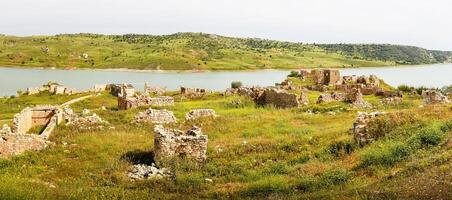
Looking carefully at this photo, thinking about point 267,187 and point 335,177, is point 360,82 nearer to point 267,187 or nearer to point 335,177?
point 335,177

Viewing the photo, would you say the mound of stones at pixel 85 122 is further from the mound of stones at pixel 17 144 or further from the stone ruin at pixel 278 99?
the stone ruin at pixel 278 99

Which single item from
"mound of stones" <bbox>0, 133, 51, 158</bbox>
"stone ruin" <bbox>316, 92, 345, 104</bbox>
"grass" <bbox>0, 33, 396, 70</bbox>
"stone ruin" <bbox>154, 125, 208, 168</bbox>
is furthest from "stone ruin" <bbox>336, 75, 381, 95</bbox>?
"grass" <bbox>0, 33, 396, 70</bbox>

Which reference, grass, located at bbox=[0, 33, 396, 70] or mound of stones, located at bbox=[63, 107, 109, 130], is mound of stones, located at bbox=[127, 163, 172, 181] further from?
grass, located at bbox=[0, 33, 396, 70]

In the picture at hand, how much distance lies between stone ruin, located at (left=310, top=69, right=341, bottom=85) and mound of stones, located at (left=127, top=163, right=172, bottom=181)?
45.9m

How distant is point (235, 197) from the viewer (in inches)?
512

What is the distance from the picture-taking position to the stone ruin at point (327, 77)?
60431 mm

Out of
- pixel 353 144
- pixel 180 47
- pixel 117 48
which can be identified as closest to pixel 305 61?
pixel 180 47

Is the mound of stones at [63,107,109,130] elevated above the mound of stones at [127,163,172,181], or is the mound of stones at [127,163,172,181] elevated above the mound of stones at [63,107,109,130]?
the mound of stones at [127,163,172,181]

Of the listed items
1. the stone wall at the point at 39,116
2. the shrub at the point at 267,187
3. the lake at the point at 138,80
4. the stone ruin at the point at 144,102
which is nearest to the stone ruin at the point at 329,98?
the stone ruin at the point at 144,102

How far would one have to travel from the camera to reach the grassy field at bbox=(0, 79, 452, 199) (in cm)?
1236

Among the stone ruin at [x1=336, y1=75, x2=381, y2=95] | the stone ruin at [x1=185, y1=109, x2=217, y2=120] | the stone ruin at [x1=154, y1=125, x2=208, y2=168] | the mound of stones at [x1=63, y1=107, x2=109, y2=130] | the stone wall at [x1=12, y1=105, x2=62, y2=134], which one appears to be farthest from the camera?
the stone ruin at [x1=336, y1=75, x2=381, y2=95]

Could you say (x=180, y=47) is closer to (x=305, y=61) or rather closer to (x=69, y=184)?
(x=305, y=61)

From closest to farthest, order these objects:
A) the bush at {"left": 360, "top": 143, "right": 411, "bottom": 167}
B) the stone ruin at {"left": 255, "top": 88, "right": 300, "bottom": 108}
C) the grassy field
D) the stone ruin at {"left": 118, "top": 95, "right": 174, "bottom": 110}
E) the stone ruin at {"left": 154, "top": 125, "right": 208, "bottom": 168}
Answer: the grassy field < the bush at {"left": 360, "top": 143, "right": 411, "bottom": 167} < the stone ruin at {"left": 154, "top": 125, "right": 208, "bottom": 168} < the stone ruin at {"left": 255, "top": 88, "right": 300, "bottom": 108} < the stone ruin at {"left": 118, "top": 95, "right": 174, "bottom": 110}

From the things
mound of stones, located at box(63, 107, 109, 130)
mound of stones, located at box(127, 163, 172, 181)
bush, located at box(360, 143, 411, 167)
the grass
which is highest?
bush, located at box(360, 143, 411, 167)
